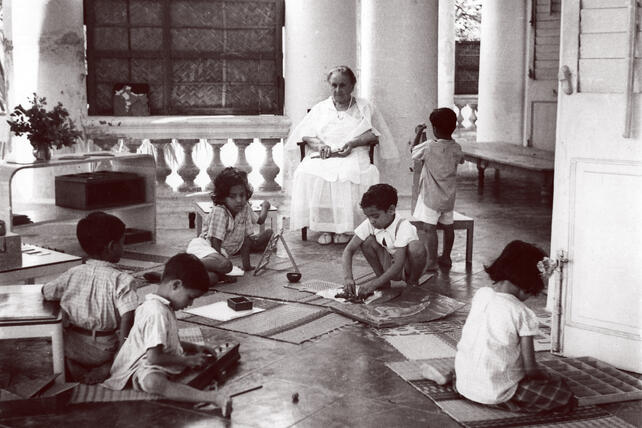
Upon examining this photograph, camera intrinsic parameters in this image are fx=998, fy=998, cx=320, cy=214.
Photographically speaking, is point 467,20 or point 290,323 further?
point 467,20

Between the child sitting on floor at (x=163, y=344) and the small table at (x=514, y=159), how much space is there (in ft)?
19.8

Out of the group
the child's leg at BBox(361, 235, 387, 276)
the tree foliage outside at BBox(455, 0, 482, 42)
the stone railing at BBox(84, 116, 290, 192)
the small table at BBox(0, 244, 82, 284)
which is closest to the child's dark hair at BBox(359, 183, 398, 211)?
the child's leg at BBox(361, 235, 387, 276)

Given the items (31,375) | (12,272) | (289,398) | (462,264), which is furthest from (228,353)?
(462,264)

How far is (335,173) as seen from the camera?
866cm

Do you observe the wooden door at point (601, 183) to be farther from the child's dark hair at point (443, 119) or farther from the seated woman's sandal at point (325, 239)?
the seated woman's sandal at point (325, 239)

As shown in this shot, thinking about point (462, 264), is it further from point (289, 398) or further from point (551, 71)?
point (551, 71)

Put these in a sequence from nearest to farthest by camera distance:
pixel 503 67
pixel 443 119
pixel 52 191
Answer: pixel 443 119 → pixel 52 191 → pixel 503 67

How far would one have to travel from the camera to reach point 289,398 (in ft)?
15.8

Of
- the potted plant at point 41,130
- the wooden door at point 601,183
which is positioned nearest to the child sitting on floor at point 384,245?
the wooden door at point 601,183

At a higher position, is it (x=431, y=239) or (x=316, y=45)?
(x=316, y=45)

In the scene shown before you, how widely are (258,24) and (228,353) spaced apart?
21.3ft

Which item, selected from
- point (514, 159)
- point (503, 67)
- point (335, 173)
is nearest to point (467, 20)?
point (503, 67)

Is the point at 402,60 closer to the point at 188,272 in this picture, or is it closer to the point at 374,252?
the point at 374,252

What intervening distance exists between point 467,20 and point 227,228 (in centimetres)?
1393
